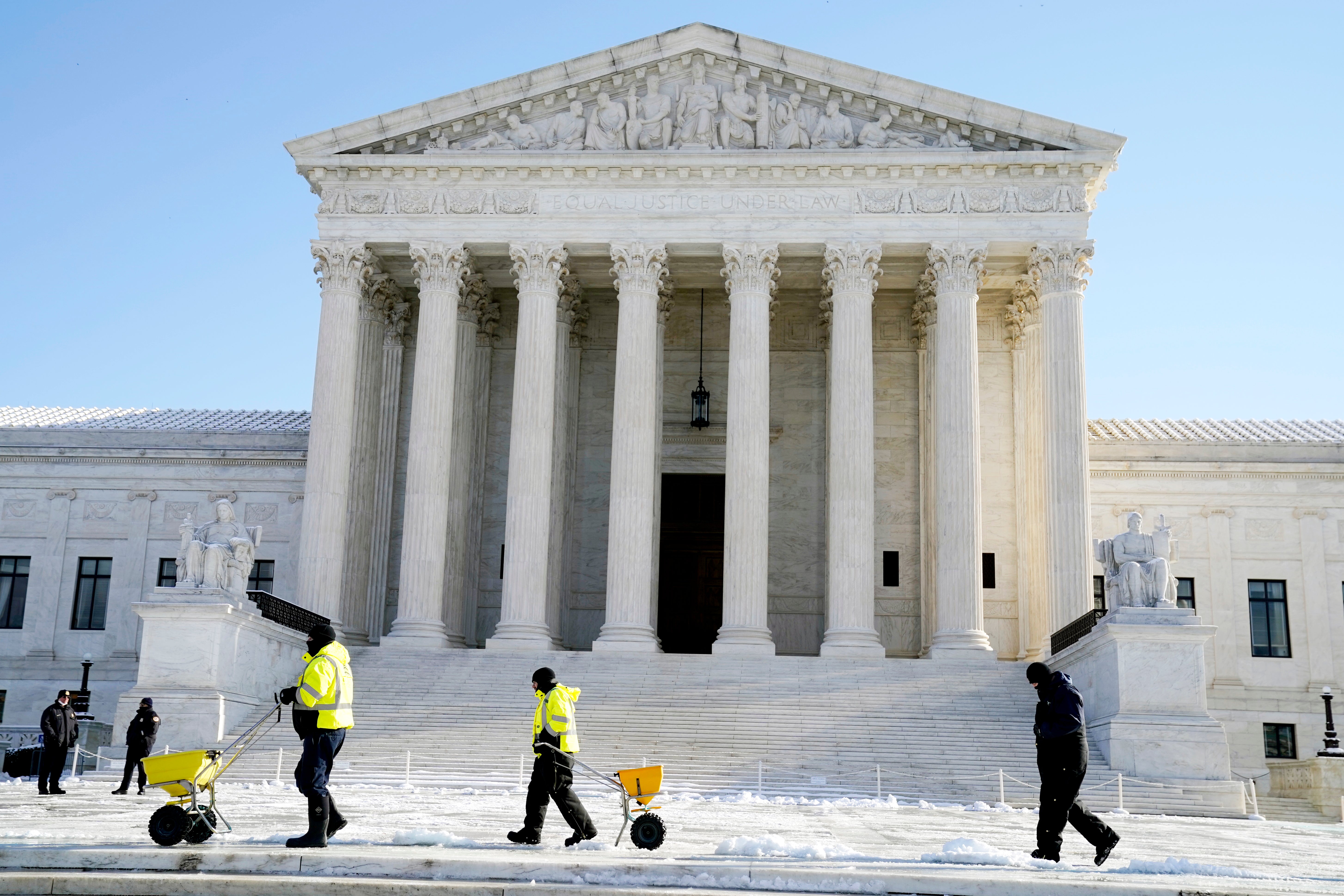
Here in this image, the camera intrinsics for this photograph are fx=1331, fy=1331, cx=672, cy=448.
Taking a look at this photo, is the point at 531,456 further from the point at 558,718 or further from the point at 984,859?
the point at 984,859

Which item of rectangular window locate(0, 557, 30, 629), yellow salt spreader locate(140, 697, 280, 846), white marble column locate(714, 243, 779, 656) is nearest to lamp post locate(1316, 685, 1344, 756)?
white marble column locate(714, 243, 779, 656)

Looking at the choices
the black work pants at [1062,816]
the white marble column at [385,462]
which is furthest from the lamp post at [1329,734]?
the white marble column at [385,462]

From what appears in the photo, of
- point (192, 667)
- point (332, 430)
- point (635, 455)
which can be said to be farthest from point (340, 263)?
point (192, 667)

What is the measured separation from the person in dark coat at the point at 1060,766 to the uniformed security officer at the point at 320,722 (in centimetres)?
709

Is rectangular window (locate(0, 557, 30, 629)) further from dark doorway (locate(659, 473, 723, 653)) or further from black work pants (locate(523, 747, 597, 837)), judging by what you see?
black work pants (locate(523, 747, 597, 837))

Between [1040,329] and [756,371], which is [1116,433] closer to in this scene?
[1040,329]

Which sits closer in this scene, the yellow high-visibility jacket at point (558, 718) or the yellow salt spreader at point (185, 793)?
the yellow salt spreader at point (185, 793)

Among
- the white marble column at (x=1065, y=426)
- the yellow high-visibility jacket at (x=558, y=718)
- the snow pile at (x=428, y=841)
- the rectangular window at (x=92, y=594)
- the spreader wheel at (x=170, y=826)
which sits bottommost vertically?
the snow pile at (x=428, y=841)

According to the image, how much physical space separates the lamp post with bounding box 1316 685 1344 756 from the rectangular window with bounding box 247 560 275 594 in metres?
30.7

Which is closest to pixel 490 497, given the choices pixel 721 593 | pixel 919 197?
pixel 721 593

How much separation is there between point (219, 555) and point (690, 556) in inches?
682

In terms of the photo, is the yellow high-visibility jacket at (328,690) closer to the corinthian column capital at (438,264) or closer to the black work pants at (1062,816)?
the black work pants at (1062,816)

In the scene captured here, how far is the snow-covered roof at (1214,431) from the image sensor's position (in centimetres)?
4372

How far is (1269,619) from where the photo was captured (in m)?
41.1
